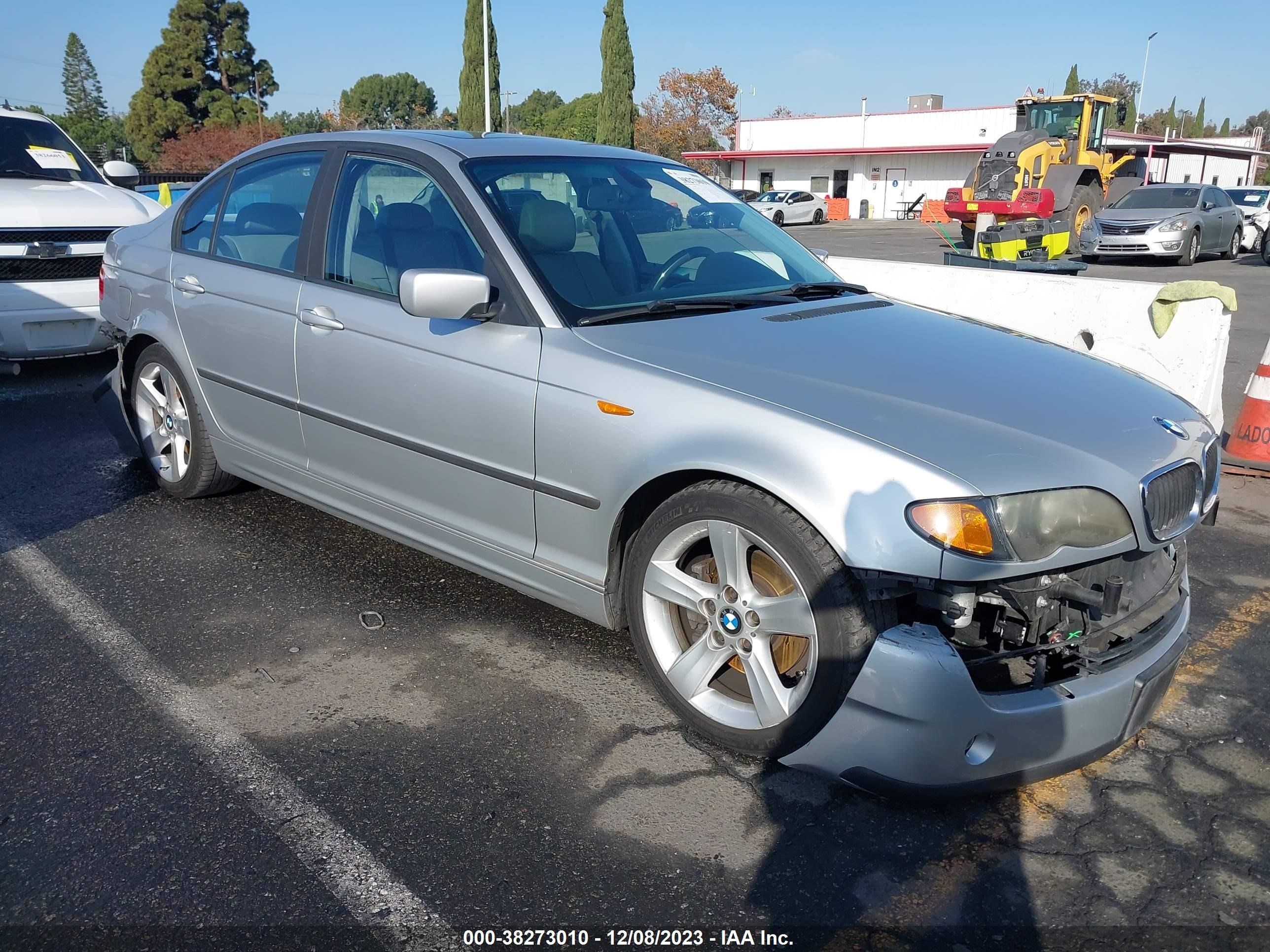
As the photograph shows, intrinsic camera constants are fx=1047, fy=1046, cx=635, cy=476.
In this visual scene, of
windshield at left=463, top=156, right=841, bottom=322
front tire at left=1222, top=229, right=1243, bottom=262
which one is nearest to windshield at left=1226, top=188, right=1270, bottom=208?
front tire at left=1222, top=229, right=1243, bottom=262

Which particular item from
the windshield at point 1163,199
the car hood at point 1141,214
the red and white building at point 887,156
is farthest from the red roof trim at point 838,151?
the car hood at point 1141,214

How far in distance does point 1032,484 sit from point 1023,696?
0.52 meters

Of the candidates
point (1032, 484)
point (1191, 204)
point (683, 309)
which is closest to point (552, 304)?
point (683, 309)

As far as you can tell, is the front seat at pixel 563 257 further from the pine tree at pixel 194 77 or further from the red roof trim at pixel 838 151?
the pine tree at pixel 194 77

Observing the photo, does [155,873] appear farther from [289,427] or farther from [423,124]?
[423,124]

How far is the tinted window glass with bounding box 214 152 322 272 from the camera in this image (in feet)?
13.5

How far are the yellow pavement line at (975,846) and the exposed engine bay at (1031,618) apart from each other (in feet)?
1.14

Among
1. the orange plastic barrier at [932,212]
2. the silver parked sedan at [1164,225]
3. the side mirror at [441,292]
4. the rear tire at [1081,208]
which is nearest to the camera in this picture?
the side mirror at [441,292]

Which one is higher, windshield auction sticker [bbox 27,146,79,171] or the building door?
the building door

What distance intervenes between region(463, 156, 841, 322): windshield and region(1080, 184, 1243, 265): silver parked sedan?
17.9 metres

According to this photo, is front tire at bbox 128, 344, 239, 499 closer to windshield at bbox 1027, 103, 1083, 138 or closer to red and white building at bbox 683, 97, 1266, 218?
windshield at bbox 1027, 103, 1083, 138

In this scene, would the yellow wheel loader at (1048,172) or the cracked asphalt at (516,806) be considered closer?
the cracked asphalt at (516,806)

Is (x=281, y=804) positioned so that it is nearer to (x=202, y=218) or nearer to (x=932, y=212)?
(x=202, y=218)

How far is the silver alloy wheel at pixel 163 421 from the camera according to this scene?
15.8ft
